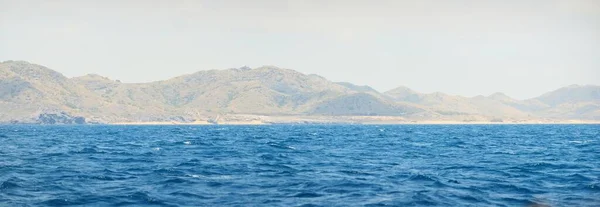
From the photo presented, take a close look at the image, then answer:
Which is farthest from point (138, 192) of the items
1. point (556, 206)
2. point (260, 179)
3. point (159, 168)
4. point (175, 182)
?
point (556, 206)

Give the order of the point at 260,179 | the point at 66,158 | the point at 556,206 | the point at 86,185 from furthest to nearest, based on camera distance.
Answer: the point at 66,158 < the point at 260,179 < the point at 86,185 < the point at 556,206

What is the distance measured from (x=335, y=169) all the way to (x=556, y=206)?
20.7 m

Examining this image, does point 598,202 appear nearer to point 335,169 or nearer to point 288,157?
point 335,169

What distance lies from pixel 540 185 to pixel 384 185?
31.6ft

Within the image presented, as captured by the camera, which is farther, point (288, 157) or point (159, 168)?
point (288, 157)

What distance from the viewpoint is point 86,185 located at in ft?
135

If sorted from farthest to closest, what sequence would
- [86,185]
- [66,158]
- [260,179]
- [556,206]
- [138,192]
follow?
[66,158] < [260,179] < [86,185] < [138,192] < [556,206]

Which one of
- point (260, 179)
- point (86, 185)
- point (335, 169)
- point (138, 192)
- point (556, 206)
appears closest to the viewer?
point (556, 206)

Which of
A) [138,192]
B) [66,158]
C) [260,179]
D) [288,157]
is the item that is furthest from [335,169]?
[66,158]

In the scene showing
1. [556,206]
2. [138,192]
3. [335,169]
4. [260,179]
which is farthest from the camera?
[335,169]

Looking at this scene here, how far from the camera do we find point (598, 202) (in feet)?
112

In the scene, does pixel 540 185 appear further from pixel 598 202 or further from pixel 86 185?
pixel 86 185

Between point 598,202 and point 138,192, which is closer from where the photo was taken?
point 598,202

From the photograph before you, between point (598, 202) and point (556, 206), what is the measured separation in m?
2.48
